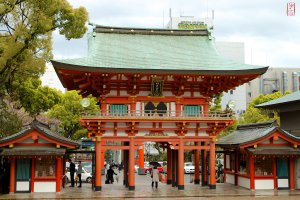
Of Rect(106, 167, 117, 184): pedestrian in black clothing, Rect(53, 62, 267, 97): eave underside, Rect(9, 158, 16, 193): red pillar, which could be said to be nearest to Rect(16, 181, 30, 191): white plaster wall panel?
Rect(9, 158, 16, 193): red pillar

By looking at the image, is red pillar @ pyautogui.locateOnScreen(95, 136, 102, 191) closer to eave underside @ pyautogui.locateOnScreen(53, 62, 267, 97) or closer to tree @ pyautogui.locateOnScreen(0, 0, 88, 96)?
eave underside @ pyautogui.locateOnScreen(53, 62, 267, 97)

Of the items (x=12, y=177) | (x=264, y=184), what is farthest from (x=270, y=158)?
(x=12, y=177)

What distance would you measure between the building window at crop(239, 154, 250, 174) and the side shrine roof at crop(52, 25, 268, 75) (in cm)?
635

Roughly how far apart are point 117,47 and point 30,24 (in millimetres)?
6175

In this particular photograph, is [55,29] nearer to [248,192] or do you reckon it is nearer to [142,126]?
[142,126]

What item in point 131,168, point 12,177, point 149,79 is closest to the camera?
point 12,177

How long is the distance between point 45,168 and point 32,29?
30.2 ft

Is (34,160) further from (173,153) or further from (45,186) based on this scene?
(173,153)

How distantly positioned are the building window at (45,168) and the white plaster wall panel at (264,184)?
44.0 feet

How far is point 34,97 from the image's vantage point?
4275 centimetres

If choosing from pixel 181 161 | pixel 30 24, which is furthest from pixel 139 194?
pixel 30 24

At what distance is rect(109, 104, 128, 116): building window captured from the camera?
88.9ft

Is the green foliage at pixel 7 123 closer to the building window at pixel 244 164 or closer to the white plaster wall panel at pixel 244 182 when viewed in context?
the building window at pixel 244 164

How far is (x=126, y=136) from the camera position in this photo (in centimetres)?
2703
